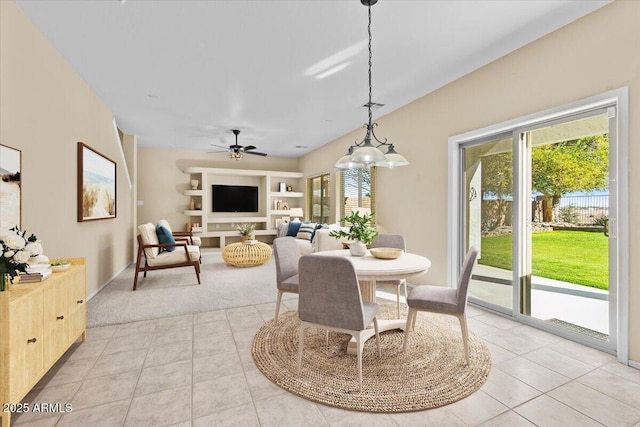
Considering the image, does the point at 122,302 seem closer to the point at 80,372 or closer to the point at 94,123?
the point at 80,372

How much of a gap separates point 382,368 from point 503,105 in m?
2.81

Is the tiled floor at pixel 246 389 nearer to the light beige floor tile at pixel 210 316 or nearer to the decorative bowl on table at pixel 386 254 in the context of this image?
the light beige floor tile at pixel 210 316

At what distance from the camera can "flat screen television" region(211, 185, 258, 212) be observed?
8.08 m

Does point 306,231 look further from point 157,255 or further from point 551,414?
point 551,414

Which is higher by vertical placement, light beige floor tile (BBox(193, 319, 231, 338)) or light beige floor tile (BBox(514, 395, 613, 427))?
light beige floor tile (BBox(193, 319, 231, 338))

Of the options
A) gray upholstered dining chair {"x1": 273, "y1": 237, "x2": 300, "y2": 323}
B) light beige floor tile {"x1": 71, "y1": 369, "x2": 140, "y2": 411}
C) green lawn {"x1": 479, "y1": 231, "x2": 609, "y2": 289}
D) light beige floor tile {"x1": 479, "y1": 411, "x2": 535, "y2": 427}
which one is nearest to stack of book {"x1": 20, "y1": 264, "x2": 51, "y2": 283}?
light beige floor tile {"x1": 71, "y1": 369, "x2": 140, "y2": 411}

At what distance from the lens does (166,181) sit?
7641 mm

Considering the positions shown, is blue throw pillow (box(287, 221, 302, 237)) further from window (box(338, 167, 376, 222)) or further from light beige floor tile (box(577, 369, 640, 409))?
light beige floor tile (box(577, 369, 640, 409))

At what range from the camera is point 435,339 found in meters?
2.57

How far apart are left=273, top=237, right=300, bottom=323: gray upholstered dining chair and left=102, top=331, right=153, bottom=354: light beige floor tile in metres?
1.15

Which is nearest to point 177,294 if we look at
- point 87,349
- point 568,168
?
point 87,349

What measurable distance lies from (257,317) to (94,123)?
11.1 feet

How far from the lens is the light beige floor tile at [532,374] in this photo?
1933 millimetres

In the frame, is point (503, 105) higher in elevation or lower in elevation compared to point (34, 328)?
higher
